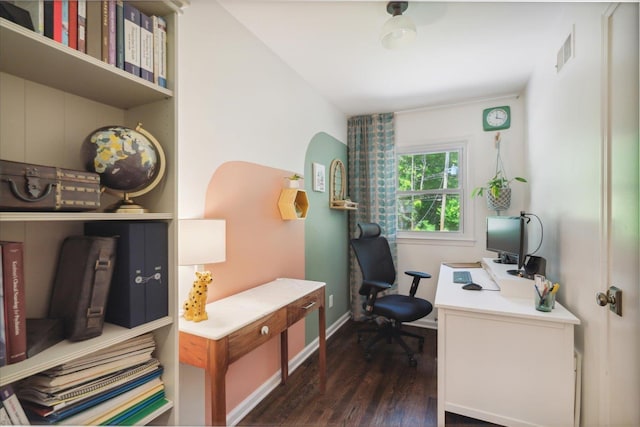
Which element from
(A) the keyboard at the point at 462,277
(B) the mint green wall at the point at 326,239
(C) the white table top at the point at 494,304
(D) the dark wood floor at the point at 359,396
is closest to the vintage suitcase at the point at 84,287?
(D) the dark wood floor at the point at 359,396

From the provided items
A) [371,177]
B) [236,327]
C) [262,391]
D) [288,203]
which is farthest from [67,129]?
[371,177]

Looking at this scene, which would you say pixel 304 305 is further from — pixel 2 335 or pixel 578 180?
pixel 578 180

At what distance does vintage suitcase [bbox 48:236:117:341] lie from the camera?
88 cm

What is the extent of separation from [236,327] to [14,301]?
0.77 m

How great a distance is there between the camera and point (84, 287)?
89 cm

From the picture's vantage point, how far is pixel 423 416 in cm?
187

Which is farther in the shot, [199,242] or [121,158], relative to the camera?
[199,242]

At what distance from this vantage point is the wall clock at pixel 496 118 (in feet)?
10.1

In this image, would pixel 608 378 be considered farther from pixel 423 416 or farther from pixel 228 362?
pixel 228 362

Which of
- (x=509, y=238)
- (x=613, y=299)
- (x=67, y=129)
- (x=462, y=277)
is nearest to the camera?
(x=67, y=129)

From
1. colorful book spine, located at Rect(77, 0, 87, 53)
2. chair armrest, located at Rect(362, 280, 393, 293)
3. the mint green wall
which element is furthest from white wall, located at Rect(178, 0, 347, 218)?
chair armrest, located at Rect(362, 280, 393, 293)

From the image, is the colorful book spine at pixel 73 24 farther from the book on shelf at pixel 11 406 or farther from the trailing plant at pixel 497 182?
the trailing plant at pixel 497 182

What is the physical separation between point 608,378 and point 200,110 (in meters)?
2.31

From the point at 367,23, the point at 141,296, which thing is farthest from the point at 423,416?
the point at 367,23
